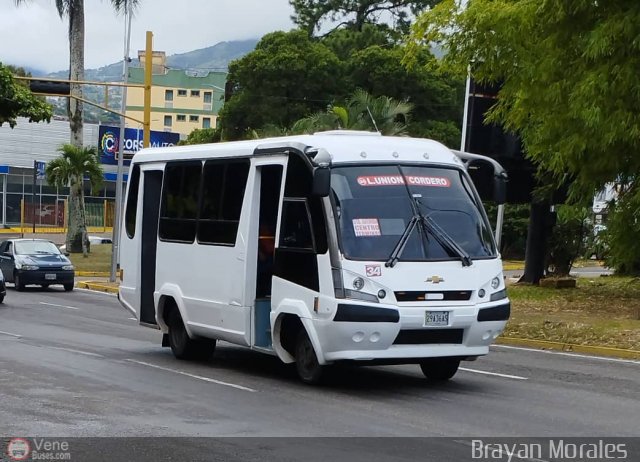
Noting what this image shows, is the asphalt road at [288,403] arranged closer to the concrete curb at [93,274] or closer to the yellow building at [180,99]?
the concrete curb at [93,274]

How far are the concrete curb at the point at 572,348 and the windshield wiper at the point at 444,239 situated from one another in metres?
5.87

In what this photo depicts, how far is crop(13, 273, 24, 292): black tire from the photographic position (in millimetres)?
34875

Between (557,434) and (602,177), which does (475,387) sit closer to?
(557,434)

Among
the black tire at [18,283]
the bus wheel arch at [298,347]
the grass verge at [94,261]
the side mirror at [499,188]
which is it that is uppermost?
the side mirror at [499,188]

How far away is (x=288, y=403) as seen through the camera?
11.9 m

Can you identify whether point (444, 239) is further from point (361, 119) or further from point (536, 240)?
point (361, 119)

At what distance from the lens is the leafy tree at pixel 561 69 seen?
21609mm

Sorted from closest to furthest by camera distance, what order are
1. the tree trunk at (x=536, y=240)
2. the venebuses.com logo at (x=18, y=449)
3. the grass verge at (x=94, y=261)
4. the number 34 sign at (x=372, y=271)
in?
the venebuses.com logo at (x=18, y=449), the number 34 sign at (x=372, y=271), the tree trunk at (x=536, y=240), the grass verge at (x=94, y=261)

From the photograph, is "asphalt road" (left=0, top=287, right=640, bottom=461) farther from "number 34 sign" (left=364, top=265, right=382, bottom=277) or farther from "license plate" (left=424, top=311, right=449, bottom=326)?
"number 34 sign" (left=364, top=265, right=382, bottom=277)

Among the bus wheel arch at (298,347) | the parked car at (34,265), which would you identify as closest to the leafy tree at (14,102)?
the parked car at (34,265)

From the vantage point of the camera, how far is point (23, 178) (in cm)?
7862

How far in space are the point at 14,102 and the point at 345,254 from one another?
58.3 feet

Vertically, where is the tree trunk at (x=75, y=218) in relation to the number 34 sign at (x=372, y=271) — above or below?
below

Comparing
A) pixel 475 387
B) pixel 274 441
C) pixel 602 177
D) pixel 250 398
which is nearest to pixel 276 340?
pixel 250 398
